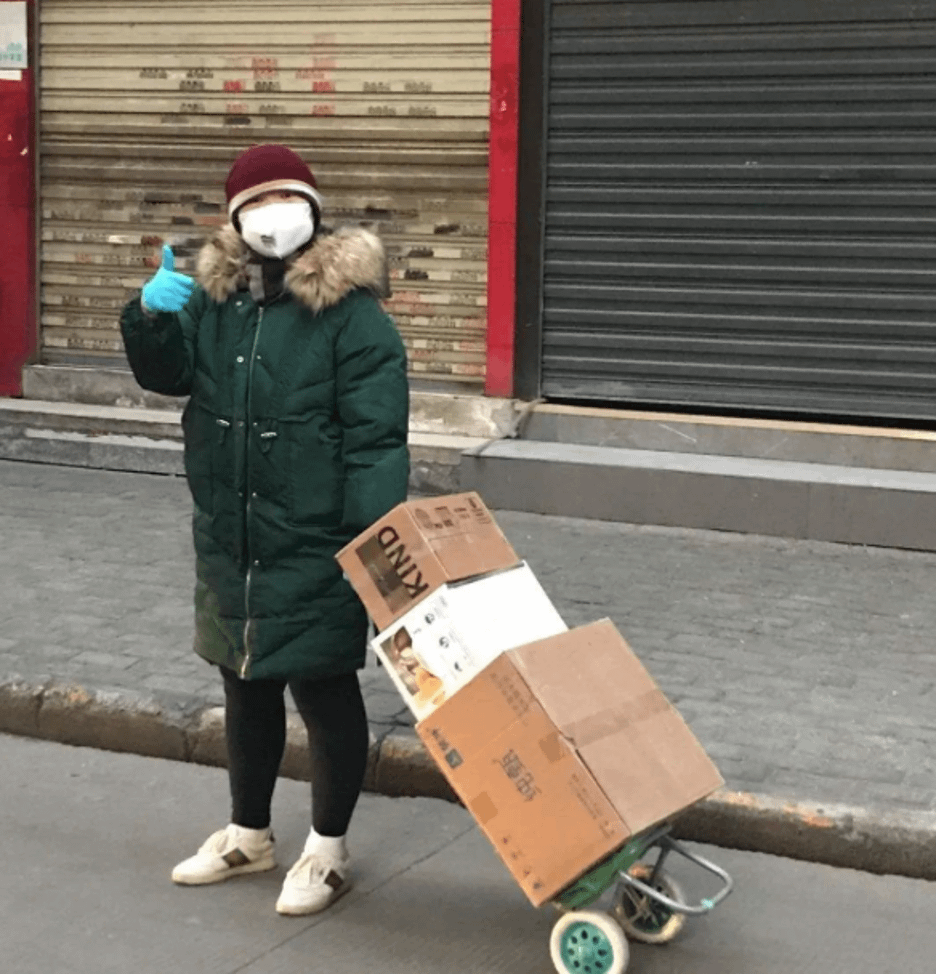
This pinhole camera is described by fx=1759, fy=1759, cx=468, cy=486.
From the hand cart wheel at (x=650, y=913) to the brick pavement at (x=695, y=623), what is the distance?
0.86 meters

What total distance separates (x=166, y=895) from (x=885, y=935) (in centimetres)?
178

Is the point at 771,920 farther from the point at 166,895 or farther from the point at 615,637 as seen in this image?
the point at 166,895

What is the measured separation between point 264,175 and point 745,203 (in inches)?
211

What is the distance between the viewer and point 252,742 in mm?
4480

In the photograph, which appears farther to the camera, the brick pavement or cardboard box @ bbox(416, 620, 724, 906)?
the brick pavement

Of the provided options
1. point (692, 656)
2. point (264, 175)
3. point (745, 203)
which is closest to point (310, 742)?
point (264, 175)

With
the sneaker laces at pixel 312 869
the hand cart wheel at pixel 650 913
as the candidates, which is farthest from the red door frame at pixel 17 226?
the hand cart wheel at pixel 650 913

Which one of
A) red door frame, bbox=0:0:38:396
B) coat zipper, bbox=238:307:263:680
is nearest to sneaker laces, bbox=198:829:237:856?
coat zipper, bbox=238:307:263:680

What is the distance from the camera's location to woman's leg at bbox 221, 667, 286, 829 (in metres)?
4.44

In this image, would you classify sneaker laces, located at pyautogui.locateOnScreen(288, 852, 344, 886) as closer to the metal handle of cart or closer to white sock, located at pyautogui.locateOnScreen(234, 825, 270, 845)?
white sock, located at pyautogui.locateOnScreen(234, 825, 270, 845)

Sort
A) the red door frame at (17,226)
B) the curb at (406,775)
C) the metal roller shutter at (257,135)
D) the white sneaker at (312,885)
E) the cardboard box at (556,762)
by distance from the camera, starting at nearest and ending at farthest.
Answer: the cardboard box at (556,762)
the white sneaker at (312,885)
the curb at (406,775)
the metal roller shutter at (257,135)
the red door frame at (17,226)

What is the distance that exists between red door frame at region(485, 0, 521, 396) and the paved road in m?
4.79

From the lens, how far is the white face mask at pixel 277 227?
4.18 m

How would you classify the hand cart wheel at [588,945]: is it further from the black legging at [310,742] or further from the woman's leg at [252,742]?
the woman's leg at [252,742]
